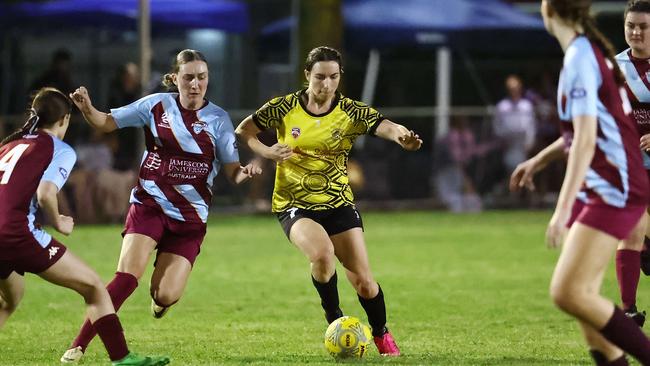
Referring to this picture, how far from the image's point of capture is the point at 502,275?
1359 cm

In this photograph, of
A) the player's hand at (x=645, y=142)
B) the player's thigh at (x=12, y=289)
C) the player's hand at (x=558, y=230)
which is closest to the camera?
the player's hand at (x=558, y=230)

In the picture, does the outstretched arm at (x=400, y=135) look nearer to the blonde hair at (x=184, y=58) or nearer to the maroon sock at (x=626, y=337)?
the blonde hair at (x=184, y=58)

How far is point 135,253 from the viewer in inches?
334

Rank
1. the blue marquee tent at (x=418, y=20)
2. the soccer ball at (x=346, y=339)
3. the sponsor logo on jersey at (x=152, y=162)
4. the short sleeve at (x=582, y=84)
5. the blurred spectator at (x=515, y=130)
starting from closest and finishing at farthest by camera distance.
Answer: the short sleeve at (x=582, y=84)
the soccer ball at (x=346, y=339)
the sponsor logo on jersey at (x=152, y=162)
the blurred spectator at (x=515, y=130)
the blue marquee tent at (x=418, y=20)

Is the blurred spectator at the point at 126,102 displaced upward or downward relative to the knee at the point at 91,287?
downward

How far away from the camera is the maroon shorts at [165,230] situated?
860 cm

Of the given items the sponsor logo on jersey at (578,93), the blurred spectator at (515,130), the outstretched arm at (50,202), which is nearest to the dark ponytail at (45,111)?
the outstretched arm at (50,202)

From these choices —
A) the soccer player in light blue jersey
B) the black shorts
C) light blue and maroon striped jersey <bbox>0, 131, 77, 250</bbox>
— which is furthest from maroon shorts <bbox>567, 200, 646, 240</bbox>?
light blue and maroon striped jersey <bbox>0, 131, 77, 250</bbox>

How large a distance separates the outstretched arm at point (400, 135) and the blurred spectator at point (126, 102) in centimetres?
1148

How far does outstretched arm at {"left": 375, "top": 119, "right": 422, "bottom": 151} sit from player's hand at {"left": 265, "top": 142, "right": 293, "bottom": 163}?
2.00 ft

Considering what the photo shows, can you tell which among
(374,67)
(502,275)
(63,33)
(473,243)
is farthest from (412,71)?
(502,275)

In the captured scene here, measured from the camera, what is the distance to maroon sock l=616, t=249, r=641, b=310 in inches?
368

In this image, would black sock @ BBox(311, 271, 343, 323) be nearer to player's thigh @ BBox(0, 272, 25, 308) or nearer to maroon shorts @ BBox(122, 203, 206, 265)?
maroon shorts @ BBox(122, 203, 206, 265)

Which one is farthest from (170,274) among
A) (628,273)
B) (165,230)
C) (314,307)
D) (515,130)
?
(515,130)
